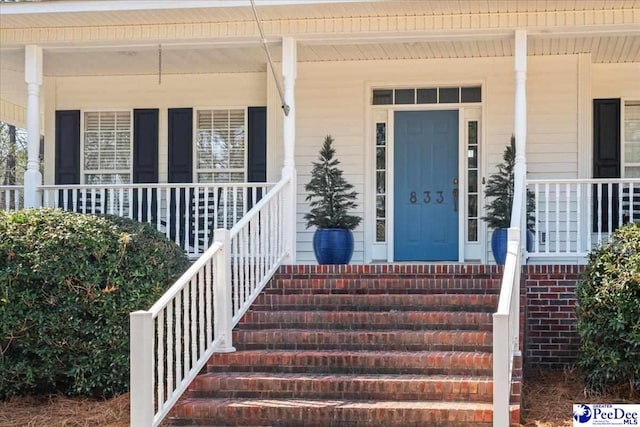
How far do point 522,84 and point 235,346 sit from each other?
3.99 m

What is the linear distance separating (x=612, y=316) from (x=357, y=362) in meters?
1.98

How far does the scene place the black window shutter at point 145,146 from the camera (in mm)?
10258

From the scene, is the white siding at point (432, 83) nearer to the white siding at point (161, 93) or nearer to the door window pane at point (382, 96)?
the door window pane at point (382, 96)

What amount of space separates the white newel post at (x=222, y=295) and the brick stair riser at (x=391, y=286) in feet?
3.72

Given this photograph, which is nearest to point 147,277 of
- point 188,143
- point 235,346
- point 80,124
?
point 235,346

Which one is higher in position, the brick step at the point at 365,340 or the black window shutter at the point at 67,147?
the black window shutter at the point at 67,147

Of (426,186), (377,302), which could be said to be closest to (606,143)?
(426,186)

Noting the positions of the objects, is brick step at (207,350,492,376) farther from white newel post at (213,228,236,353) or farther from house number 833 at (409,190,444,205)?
house number 833 at (409,190,444,205)

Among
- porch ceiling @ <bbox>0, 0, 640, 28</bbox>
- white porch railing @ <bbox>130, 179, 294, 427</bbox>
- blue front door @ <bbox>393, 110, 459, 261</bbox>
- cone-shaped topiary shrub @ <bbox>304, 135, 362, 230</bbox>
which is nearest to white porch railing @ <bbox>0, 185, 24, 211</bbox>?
porch ceiling @ <bbox>0, 0, 640, 28</bbox>

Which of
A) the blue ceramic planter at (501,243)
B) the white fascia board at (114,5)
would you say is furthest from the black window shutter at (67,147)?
the blue ceramic planter at (501,243)

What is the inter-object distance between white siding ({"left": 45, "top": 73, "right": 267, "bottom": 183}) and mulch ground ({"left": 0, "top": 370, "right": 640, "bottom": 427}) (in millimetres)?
4337

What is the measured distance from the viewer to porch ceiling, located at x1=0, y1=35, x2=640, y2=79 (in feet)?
28.7

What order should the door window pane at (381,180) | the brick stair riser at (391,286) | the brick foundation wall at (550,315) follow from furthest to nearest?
the door window pane at (381,180)
the brick foundation wall at (550,315)
the brick stair riser at (391,286)

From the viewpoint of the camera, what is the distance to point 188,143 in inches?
402
